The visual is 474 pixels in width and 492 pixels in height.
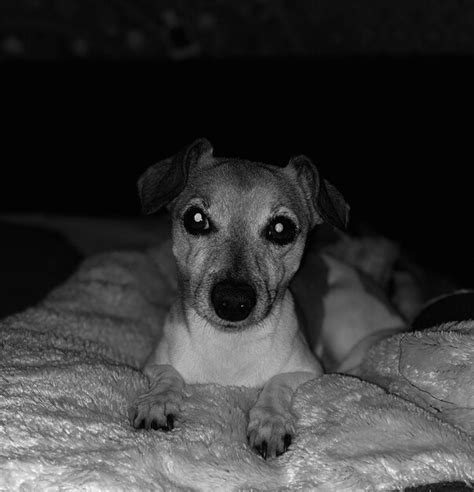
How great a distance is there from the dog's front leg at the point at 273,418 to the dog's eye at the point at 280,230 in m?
0.52

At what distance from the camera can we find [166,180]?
2682 mm

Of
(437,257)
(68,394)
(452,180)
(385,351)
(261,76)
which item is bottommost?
(68,394)

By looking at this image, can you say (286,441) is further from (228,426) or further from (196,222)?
(196,222)

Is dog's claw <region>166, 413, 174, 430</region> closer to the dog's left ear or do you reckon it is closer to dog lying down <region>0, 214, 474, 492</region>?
dog lying down <region>0, 214, 474, 492</region>

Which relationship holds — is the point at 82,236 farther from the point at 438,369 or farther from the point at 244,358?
the point at 438,369

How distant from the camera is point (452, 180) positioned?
482cm

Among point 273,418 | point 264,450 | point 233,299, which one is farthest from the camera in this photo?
point 233,299

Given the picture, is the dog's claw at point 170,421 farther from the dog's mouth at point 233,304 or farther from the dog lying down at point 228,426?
the dog's mouth at point 233,304

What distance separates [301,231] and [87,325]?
118 centimetres

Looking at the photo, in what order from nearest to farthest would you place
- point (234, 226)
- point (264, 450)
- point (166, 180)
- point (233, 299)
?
point (264, 450) < point (233, 299) < point (234, 226) < point (166, 180)

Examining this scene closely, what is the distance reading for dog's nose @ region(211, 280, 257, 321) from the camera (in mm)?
2357

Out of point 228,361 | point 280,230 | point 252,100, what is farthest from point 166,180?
point 252,100

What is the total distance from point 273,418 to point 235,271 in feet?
1.74

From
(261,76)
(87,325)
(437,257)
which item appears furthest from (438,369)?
(261,76)
